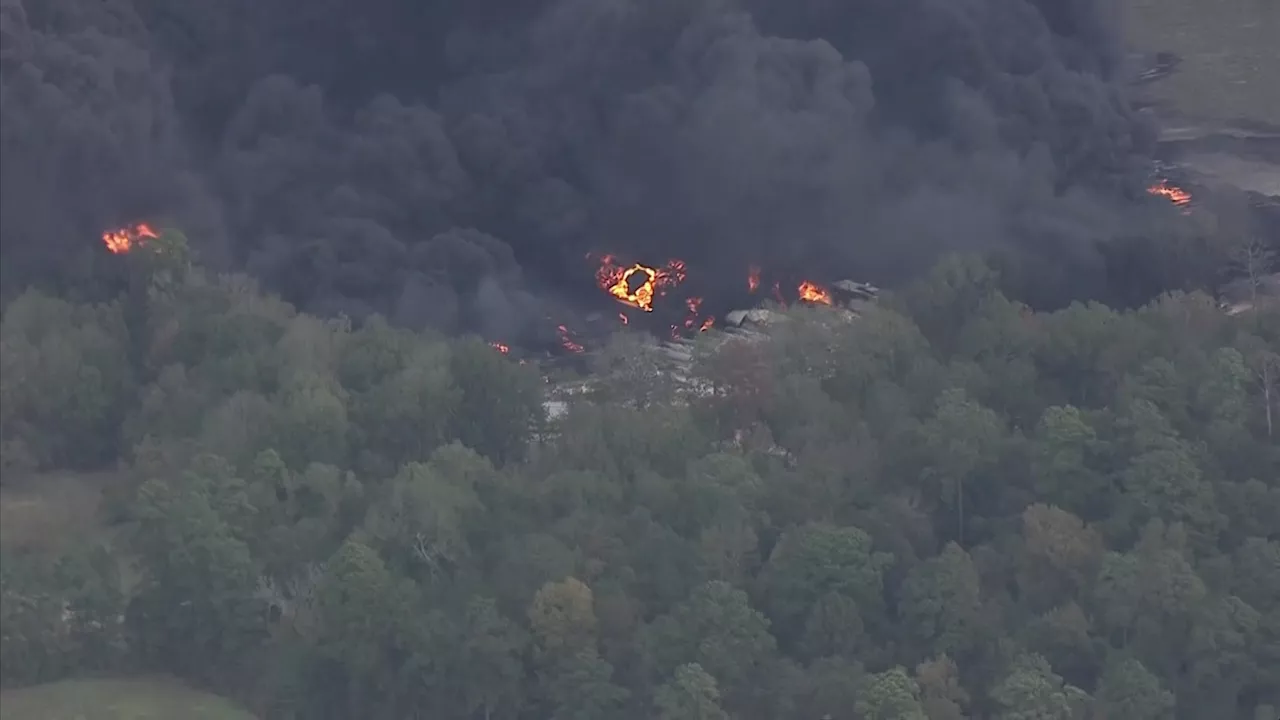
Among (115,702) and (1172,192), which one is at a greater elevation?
(115,702)

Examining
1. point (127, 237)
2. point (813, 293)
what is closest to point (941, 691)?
point (127, 237)

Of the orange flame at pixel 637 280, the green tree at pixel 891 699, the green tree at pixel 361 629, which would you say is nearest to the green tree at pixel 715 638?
the green tree at pixel 891 699

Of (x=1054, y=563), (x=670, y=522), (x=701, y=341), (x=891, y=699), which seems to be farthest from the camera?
(x=701, y=341)

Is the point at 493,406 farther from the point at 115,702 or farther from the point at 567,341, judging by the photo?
the point at 115,702

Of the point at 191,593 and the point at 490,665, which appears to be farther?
the point at 191,593

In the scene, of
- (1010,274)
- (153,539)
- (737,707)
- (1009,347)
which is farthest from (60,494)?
(1010,274)

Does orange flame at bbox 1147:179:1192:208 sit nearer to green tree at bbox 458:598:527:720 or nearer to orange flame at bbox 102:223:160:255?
orange flame at bbox 102:223:160:255

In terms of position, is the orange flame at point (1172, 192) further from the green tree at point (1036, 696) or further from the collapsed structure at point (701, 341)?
the green tree at point (1036, 696)

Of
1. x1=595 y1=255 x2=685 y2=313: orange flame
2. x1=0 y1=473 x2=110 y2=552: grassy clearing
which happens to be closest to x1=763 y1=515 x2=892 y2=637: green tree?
x1=0 y1=473 x2=110 y2=552: grassy clearing
